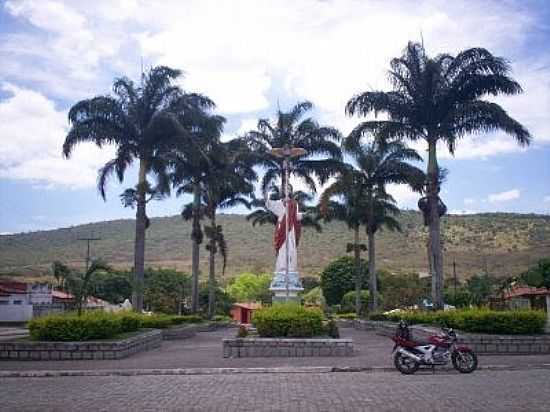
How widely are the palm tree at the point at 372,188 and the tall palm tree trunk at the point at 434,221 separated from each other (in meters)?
7.21

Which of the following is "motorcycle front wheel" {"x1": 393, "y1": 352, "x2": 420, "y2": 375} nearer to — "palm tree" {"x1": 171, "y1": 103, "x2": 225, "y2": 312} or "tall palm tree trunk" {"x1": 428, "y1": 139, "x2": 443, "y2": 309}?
"tall palm tree trunk" {"x1": 428, "y1": 139, "x2": 443, "y2": 309}

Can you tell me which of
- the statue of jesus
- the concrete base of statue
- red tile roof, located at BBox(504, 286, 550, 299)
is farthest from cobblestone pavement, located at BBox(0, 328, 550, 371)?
red tile roof, located at BBox(504, 286, 550, 299)

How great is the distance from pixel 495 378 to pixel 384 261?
68707 millimetres

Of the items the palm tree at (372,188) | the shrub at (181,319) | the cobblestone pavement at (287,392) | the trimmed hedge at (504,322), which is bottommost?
the shrub at (181,319)

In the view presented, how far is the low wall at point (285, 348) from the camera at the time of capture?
17078 mm

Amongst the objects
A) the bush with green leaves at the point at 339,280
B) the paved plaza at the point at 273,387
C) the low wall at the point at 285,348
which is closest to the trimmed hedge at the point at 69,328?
the paved plaza at the point at 273,387

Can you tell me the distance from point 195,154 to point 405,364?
58.1 feet

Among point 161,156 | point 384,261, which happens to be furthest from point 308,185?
point 384,261

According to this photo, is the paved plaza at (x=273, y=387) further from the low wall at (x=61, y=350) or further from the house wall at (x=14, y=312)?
the house wall at (x=14, y=312)

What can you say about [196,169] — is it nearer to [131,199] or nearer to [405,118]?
[131,199]

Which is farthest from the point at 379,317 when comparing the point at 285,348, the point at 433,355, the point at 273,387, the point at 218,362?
the point at 273,387

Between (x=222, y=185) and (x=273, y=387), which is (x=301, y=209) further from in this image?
(x=273, y=387)

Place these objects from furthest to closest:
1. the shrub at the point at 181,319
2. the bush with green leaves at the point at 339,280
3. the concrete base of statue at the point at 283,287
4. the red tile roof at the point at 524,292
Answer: the bush with green leaves at the point at 339,280 → the red tile roof at the point at 524,292 → the shrub at the point at 181,319 → the concrete base of statue at the point at 283,287

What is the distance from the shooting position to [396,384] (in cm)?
1191
